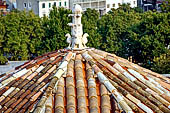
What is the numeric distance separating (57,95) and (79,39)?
203 centimetres

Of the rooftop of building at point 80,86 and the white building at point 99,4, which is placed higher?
the white building at point 99,4

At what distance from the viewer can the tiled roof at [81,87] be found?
7723 millimetres

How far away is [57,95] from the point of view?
26.0 ft

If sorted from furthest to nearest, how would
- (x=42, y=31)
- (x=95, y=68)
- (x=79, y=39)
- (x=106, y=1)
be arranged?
(x=106, y=1)
(x=42, y=31)
(x=79, y=39)
(x=95, y=68)

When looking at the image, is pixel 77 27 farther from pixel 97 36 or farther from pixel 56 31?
pixel 97 36

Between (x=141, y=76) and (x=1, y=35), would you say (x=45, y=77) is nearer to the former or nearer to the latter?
(x=141, y=76)

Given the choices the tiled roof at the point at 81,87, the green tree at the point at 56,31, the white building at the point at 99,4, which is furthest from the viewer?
the white building at the point at 99,4

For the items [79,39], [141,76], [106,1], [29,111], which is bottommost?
[29,111]

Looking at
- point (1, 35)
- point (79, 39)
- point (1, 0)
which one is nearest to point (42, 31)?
point (1, 35)

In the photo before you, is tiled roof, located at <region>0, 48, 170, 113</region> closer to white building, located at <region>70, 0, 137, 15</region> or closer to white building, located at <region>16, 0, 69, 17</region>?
white building, located at <region>16, 0, 69, 17</region>

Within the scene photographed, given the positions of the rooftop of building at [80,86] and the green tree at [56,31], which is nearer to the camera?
the rooftop of building at [80,86]

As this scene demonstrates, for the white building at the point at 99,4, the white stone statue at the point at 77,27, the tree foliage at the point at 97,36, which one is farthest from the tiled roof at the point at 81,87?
the white building at the point at 99,4

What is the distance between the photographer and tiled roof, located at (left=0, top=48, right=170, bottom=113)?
772cm

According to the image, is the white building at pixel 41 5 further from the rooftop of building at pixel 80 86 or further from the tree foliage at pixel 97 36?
the rooftop of building at pixel 80 86
